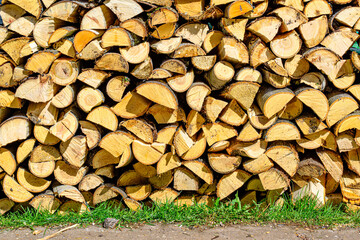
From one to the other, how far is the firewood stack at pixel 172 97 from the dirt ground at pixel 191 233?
30cm

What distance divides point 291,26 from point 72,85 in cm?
168

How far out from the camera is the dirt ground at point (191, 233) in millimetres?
2445

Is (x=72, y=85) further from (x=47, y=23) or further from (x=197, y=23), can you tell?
(x=197, y=23)

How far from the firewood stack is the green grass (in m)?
0.11

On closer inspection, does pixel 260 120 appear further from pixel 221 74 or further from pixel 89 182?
pixel 89 182

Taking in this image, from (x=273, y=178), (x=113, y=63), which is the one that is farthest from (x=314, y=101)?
(x=113, y=63)

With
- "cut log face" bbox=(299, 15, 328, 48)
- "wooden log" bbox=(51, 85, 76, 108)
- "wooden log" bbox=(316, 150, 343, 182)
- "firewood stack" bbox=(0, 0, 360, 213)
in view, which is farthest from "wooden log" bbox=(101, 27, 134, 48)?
"wooden log" bbox=(316, 150, 343, 182)

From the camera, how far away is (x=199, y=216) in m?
2.67

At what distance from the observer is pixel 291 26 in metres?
2.47

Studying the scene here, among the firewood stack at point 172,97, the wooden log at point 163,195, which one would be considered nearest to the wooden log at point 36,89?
the firewood stack at point 172,97

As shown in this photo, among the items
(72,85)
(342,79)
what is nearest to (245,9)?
(342,79)

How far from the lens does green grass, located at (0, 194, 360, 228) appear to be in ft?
8.58

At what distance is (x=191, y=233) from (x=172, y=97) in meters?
1.01

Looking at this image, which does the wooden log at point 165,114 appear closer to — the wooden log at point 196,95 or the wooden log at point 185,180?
the wooden log at point 196,95
